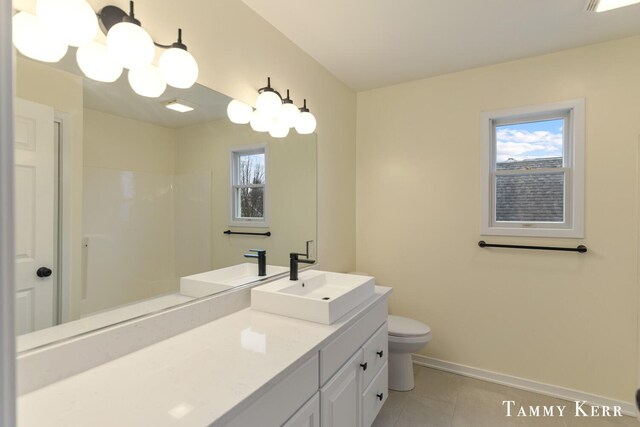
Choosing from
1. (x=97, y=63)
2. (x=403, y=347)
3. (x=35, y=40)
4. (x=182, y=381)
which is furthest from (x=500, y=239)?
(x=35, y=40)

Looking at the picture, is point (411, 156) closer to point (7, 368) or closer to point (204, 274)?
point (204, 274)

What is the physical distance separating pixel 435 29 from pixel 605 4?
84 cm

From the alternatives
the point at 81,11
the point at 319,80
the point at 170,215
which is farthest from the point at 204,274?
the point at 319,80

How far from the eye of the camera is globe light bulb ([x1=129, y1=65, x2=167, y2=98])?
1.17 meters

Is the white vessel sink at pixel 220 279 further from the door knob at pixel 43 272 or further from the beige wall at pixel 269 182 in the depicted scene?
the door knob at pixel 43 272

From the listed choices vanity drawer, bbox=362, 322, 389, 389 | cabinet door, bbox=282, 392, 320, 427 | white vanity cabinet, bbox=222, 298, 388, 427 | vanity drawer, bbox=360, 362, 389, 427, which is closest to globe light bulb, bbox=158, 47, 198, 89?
white vanity cabinet, bbox=222, 298, 388, 427

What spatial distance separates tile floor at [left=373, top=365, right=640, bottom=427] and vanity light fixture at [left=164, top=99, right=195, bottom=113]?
81.7 inches

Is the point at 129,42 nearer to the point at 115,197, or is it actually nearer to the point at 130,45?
the point at 130,45

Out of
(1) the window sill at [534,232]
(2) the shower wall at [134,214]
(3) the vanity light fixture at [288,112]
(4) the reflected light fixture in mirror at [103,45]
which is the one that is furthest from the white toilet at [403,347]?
(4) the reflected light fixture in mirror at [103,45]

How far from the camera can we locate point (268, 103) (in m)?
1.75

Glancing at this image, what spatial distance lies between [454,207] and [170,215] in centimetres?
210

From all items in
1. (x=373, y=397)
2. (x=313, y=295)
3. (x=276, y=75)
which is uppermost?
(x=276, y=75)

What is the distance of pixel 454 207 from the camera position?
2.51 meters

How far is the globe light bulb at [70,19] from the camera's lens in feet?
2.98
